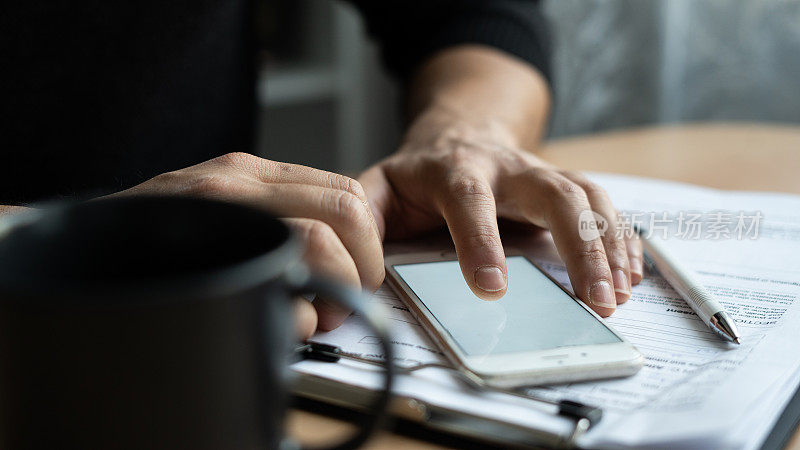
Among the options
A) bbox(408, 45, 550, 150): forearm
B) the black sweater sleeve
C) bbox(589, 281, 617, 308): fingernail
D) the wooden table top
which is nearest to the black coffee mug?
bbox(589, 281, 617, 308): fingernail

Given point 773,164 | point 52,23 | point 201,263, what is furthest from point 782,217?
point 52,23

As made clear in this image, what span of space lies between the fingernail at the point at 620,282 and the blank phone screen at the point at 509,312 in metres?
0.04

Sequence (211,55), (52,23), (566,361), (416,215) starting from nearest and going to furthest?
1. (566,361)
2. (416,215)
3. (52,23)
4. (211,55)

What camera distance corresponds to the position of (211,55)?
0.77m

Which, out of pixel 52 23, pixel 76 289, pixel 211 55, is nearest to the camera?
pixel 76 289

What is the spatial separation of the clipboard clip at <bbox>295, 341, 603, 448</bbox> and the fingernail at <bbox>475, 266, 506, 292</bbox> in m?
0.07

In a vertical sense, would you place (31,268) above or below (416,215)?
above

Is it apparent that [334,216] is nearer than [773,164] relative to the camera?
Yes

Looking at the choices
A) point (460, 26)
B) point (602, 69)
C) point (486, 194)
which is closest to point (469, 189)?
point (486, 194)

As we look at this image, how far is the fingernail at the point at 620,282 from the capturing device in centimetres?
43

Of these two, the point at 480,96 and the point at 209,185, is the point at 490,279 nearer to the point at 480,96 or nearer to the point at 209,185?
the point at 209,185

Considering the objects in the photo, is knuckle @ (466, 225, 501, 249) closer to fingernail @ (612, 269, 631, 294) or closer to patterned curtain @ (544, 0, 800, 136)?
fingernail @ (612, 269, 631, 294)

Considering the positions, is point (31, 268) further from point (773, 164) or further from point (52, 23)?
point (773, 164)

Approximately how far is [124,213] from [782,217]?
51cm
